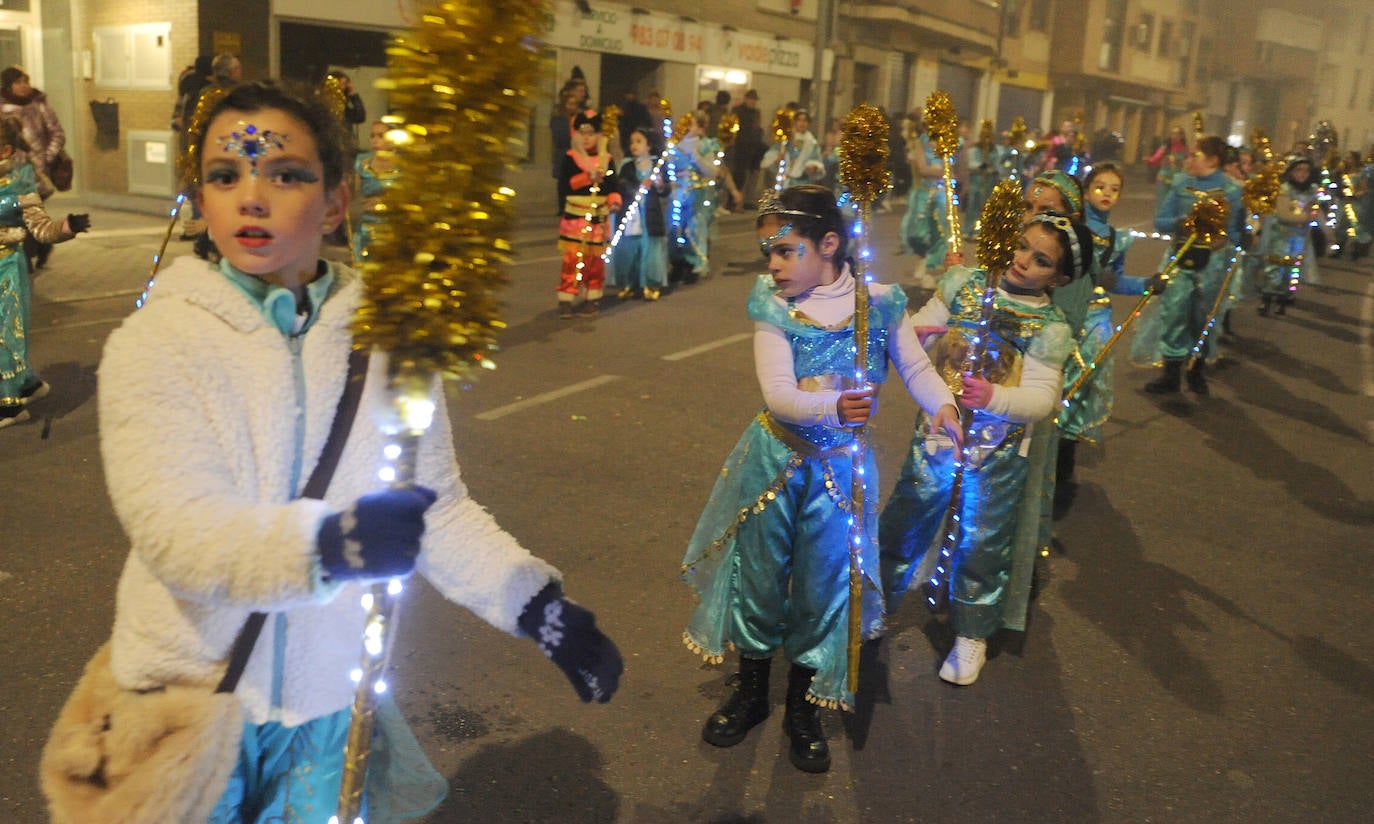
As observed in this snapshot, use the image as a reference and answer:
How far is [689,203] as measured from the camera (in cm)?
1361

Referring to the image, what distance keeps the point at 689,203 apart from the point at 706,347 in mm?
4256

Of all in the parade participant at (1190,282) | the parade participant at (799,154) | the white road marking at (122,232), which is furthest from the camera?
the parade participant at (799,154)

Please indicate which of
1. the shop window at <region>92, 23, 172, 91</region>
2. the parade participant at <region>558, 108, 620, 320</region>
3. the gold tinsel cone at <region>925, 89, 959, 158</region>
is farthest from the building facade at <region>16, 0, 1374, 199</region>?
the parade participant at <region>558, 108, 620, 320</region>

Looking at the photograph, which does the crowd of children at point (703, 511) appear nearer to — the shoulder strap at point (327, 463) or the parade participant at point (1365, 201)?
the shoulder strap at point (327, 463)

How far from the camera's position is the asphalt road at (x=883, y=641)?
3574mm

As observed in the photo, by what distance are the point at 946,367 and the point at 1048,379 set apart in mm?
443

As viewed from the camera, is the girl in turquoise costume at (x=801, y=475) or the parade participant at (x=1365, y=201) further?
the parade participant at (x=1365, y=201)

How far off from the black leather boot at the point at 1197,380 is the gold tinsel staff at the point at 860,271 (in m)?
6.98

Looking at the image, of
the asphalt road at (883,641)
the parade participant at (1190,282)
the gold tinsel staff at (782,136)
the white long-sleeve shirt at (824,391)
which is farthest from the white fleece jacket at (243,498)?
the gold tinsel staff at (782,136)

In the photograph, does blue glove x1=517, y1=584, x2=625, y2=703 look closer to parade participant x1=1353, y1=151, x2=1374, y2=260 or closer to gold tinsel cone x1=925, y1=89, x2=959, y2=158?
gold tinsel cone x1=925, y1=89, x2=959, y2=158

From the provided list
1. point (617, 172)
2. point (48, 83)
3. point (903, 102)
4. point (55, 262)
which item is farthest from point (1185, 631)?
point (903, 102)

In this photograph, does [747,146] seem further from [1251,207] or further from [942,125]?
[942,125]

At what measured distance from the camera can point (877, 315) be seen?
3.58m

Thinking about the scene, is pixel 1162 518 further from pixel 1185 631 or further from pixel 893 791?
pixel 893 791
